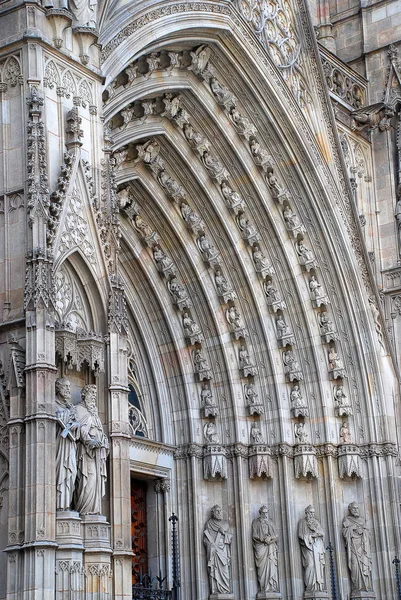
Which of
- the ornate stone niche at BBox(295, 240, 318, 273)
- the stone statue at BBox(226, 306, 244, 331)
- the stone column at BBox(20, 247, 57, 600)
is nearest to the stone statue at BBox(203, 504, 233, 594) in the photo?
the stone statue at BBox(226, 306, 244, 331)

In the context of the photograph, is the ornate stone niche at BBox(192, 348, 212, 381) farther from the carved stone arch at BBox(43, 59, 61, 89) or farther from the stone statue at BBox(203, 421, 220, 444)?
the carved stone arch at BBox(43, 59, 61, 89)

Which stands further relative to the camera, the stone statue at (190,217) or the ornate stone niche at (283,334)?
the ornate stone niche at (283,334)

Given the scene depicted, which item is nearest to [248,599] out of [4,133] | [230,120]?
[230,120]

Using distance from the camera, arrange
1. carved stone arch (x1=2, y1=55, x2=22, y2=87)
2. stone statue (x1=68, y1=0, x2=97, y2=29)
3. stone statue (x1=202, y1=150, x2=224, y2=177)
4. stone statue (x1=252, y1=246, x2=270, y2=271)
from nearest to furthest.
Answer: carved stone arch (x1=2, y1=55, x2=22, y2=87) < stone statue (x1=68, y1=0, x2=97, y2=29) < stone statue (x1=202, y1=150, x2=224, y2=177) < stone statue (x1=252, y1=246, x2=270, y2=271)

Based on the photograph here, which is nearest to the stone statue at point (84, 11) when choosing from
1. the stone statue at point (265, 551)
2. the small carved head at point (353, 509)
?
the stone statue at point (265, 551)

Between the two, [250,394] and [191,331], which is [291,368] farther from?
[191,331]

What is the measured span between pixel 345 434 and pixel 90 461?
7.69 meters

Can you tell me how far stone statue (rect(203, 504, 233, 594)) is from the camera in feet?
55.0

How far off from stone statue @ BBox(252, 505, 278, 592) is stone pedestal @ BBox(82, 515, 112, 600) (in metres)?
6.19

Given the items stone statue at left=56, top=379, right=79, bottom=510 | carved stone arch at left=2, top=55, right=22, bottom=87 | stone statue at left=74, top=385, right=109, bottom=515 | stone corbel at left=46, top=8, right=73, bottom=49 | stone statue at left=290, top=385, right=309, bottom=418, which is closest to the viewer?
stone statue at left=56, top=379, right=79, bottom=510

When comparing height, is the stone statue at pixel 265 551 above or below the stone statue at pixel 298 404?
below

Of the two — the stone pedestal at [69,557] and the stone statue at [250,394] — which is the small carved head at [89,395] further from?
the stone statue at [250,394]

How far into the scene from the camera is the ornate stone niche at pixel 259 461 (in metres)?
17.5

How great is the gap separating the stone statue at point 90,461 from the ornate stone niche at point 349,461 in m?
7.16
